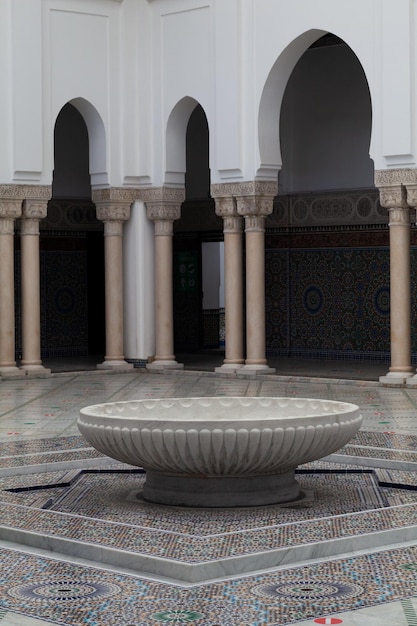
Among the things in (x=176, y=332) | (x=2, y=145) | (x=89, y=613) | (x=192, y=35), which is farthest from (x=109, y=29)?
(x=89, y=613)

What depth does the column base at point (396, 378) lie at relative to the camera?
1123 cm

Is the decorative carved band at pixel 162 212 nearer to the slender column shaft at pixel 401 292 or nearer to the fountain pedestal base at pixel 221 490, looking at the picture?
the slender column shaft at pixel 401 292

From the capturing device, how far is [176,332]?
1636 cm

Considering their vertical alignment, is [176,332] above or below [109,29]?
below

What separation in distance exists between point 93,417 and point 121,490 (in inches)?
24.0

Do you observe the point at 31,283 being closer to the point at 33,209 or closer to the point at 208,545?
the point at 33,209

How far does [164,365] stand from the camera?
1336 cm

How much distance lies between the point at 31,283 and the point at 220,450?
25.1ft

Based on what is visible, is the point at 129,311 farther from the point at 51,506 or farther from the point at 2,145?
the point at 51,506

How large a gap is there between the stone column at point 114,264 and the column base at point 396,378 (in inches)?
128

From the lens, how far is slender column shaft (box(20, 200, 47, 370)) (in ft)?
42.3

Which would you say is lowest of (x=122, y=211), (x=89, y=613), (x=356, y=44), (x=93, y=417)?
(x=89, y=613)

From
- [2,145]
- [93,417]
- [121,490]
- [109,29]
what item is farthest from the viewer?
[109,29]

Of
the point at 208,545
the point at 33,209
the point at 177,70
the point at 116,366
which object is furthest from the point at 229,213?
the point at 208,545
